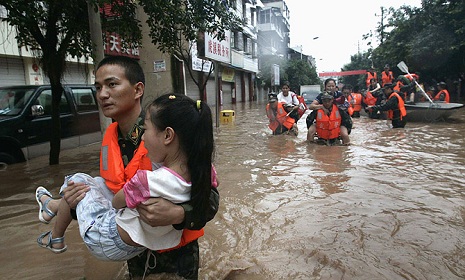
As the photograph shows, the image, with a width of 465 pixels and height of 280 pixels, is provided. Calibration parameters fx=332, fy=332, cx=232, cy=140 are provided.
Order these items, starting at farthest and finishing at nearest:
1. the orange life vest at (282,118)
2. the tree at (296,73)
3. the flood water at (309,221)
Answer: the tree at (296,73), the orange life vest at (282,118), the flood water at (309,221)

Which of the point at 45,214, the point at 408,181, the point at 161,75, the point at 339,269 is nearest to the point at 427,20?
the point at 161,75

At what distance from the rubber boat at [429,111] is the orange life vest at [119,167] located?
11897 mm

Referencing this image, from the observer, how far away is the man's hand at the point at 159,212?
4.50ft

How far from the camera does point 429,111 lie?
1135cm

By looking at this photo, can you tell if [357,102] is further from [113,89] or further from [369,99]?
[113,89]

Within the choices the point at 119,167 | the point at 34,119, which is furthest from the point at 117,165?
the point at 34,119

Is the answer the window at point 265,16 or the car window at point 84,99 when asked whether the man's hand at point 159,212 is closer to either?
the car window at point 84,99

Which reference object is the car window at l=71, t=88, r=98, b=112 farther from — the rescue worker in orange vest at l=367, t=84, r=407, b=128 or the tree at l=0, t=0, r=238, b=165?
the rescue worker in orange vest at l=367, t=84, r=407, b=128

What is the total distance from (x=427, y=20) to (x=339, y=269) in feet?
66.5

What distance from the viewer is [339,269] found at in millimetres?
2432

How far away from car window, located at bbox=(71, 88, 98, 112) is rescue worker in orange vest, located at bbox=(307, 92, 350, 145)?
5064 millimetres

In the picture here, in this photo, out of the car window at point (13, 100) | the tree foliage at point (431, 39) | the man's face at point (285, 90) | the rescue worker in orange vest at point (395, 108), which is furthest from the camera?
the tree foliage at point (431, 39)

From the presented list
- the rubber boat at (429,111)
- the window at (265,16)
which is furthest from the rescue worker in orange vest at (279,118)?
the window at (265,16)

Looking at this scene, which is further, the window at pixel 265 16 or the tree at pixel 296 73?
the window at pixel 265 16
